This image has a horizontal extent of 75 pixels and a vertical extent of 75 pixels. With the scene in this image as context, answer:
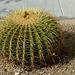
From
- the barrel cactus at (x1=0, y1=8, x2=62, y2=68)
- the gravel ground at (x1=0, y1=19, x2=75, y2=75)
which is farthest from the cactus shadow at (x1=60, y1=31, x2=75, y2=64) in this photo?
the barrel cactus at (x1=0, y1=8, x2=62, y2=68)

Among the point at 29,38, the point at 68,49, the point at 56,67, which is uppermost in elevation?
the point at 29,38

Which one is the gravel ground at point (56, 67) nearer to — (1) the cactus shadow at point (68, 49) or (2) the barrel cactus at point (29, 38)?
(1) the cactus shadow at point (68, 49)

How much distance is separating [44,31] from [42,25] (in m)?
0.10

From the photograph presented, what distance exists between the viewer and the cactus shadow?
3756 millimetres

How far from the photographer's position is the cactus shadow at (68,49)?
3.76 m

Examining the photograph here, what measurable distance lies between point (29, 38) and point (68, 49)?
132 centimetres

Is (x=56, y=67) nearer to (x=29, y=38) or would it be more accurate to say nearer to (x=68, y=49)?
(x=68, y=49)

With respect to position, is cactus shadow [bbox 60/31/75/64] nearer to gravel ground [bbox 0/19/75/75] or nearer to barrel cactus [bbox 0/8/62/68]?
gravel ground [bbox 0/19/75/75]

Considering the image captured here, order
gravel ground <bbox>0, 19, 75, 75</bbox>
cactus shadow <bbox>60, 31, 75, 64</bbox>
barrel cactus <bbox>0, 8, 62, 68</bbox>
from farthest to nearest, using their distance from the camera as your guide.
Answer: cactus shadow <bbox>60, 31, 75, 64</bbox> < gravel ground <bbox>0, 19, 75, 75</bbox> < barrel cactus <bbox>0, 8, 62, 68</bbox>

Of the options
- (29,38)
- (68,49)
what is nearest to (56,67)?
(68,49)

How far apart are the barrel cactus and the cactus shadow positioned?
0.51 meters

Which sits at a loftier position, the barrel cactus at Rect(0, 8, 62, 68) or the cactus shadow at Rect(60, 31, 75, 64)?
the barrel cactus at Rect(0, 8, 62, 68)

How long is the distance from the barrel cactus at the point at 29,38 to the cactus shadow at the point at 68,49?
1.69 feet

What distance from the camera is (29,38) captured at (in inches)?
118
